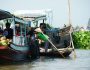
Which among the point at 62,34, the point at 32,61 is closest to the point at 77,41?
the point at 62,34

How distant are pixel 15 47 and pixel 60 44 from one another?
6.78 m

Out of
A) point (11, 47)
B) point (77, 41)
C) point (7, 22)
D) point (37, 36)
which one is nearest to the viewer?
point (11, 47)

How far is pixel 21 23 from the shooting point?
20875mm

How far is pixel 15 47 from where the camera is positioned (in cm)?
1898

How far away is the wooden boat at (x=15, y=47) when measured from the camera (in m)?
18.5

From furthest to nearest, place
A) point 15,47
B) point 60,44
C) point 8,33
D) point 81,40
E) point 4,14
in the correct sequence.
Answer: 1. point 81,40
2. point 60,44
3. point 8,33
4. point 4,14
5. point 15,47

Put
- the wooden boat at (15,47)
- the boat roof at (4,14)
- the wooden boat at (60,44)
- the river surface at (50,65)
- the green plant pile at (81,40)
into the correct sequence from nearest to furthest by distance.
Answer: the wooden boat at (15,47), the boat roof at (4,14), the river surface at (50,65), the wooden boat at (60,44), the green plant pile at (81,40)

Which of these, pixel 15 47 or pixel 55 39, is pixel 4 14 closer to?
pixel 15 47

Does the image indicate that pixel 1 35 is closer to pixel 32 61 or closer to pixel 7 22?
pixel 7 22

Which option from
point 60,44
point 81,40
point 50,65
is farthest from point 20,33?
point 81,40

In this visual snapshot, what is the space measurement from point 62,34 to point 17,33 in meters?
6.82

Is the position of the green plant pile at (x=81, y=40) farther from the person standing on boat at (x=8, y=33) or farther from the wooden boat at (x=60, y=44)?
the person standing on boat at (x=8, y=33)

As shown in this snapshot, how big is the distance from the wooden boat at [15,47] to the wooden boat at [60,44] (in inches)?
101

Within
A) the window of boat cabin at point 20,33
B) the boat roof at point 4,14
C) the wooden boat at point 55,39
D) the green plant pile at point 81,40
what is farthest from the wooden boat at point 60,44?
the green plant pile at point 81,40
